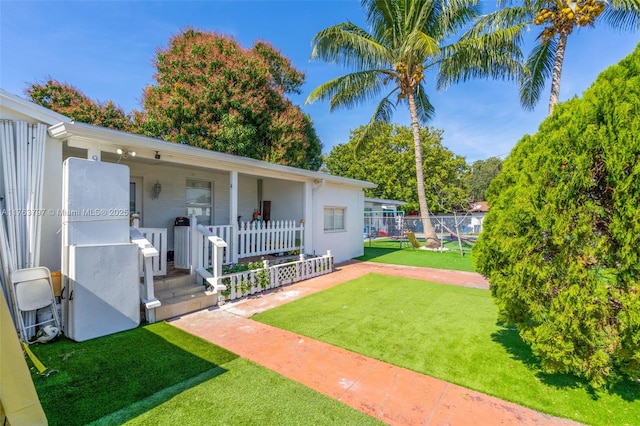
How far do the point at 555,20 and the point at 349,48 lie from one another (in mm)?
7665

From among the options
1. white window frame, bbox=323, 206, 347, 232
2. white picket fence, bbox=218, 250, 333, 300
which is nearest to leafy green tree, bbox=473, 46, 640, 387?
white picket fence, bbox=218, 250, 333, 300

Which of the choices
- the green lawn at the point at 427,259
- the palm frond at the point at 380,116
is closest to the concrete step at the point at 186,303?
the green lawn at the point at 427,259

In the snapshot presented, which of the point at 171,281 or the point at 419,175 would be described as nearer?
the point at 171,281

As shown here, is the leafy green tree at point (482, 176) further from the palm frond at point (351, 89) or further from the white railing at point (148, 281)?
the white railing at point (148, 281)

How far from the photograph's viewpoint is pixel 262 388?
293 centimetres

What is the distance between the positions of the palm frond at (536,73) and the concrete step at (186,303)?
48.2 feet

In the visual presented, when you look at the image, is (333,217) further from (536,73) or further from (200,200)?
(536,73)

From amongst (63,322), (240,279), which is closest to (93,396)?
(63,322)

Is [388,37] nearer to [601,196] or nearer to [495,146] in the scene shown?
[601,196]

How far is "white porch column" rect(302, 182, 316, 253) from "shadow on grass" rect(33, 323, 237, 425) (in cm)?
522

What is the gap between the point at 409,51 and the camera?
39.4 ft

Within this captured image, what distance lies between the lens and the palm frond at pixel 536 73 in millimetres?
11759

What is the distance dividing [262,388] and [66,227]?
3667 millimetres

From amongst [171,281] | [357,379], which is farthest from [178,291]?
[357,379]
